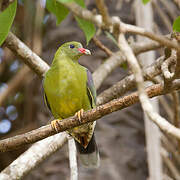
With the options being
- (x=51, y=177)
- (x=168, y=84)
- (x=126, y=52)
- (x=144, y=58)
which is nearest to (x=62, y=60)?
(x=144, y=58)

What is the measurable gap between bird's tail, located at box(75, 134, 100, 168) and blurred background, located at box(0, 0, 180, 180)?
0.84 meters

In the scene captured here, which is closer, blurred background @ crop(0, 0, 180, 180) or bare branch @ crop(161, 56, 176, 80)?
bare branch @ crop(161, 56, 176, 80)

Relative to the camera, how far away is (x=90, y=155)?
306cm

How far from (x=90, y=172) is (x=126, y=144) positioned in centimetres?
54

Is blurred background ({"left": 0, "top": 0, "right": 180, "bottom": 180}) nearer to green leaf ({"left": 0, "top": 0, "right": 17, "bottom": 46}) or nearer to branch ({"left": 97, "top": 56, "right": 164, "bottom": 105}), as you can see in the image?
branch ({"left": 97, "top": 56, "right": 164, "bottom": 105})

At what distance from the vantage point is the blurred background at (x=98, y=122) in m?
3.94

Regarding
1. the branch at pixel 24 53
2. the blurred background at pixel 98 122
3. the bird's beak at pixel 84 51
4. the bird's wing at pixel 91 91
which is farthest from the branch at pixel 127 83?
the blurred background at pixel 98 122

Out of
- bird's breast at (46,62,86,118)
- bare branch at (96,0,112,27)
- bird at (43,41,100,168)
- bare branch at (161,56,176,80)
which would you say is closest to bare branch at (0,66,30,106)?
bird at (43,41,100,168)

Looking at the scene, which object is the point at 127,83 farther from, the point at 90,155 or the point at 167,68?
the point at 167,68

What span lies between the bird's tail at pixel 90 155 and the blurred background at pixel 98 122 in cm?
84

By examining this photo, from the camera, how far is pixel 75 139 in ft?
10.1

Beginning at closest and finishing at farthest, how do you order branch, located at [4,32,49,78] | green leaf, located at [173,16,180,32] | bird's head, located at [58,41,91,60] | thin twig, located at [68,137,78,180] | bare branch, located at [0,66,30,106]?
green leaf, located at [173,16,180,32] < thin twig, located at [68,137,78,180] < branch, located at [4,32,49,78] < bird's head, located at [58,41,91,60] < bare branch, located at [0,66,30,106]

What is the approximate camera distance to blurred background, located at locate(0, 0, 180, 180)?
3938 millimetres

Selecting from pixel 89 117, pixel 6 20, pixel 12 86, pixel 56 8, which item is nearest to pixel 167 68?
pixel 89 117
